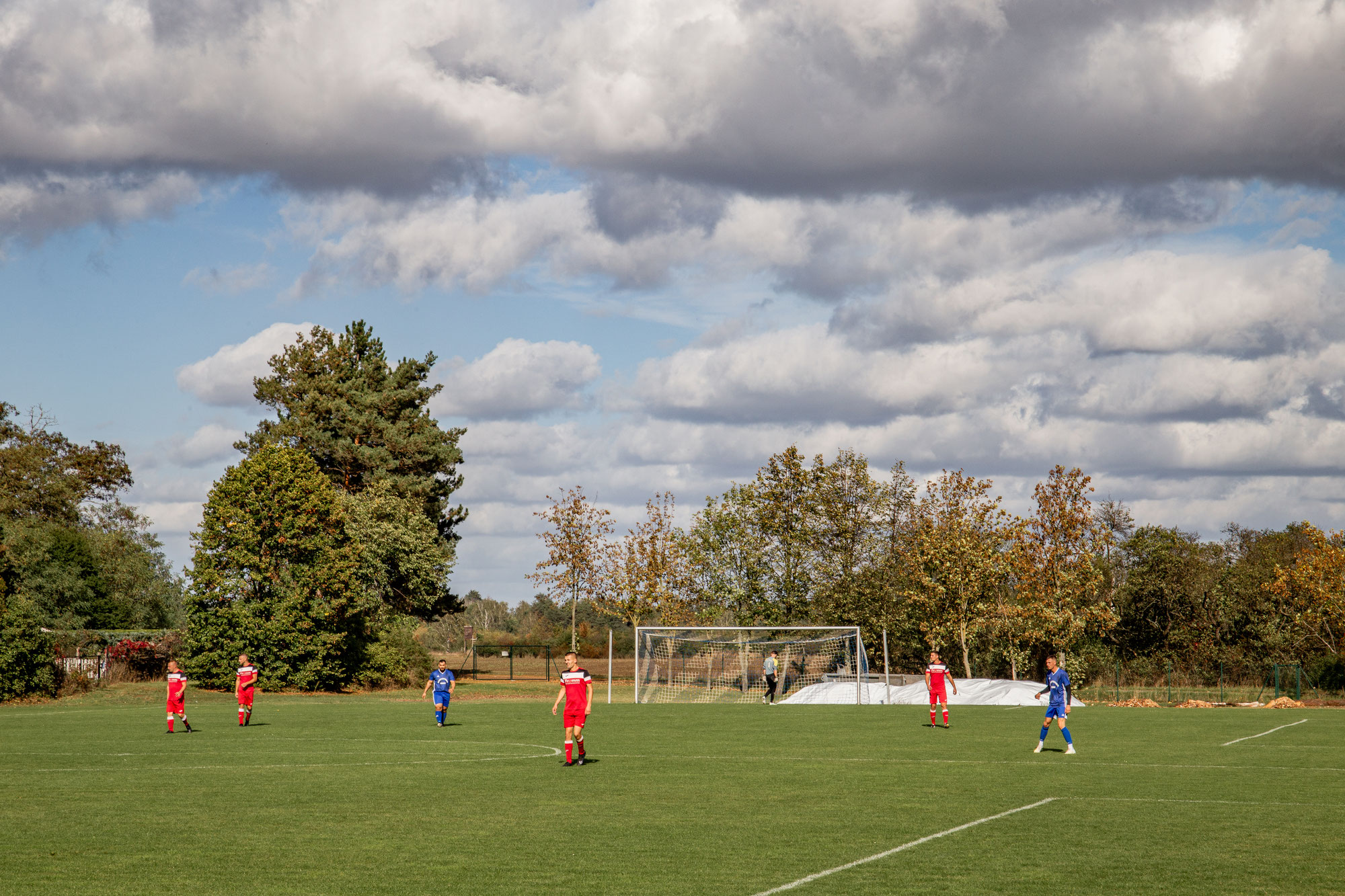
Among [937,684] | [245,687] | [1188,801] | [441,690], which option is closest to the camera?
[1188,801]

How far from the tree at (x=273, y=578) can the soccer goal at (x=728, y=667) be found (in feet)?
43.2

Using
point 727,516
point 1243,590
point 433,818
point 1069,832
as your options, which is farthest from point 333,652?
point 1243,590

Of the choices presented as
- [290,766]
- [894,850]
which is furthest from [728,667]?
[894,850]

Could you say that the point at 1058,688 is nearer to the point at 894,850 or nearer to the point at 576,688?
the point at 576,688

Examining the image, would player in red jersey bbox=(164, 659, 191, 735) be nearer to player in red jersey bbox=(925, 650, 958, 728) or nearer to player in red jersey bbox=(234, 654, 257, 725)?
player in red jersey bbox=(234, 654, 257, 725)

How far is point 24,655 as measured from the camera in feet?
145

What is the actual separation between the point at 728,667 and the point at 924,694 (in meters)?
8.39

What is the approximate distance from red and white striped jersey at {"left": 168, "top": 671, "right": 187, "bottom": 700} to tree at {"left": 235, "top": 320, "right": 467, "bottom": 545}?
3606 centimetres

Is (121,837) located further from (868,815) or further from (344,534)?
(344,534)

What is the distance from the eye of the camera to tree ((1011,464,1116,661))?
52969 millimetres

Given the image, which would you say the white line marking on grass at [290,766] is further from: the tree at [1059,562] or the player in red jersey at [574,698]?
the tree at [1059,562]

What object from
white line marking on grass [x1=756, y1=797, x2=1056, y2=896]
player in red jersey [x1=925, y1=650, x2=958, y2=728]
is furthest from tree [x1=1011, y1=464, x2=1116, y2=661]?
white line marking on grass [x1=756, y1=797, x2=1056, y2=896]

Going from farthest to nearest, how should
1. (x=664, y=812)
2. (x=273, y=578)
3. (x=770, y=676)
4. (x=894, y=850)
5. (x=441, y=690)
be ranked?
(x=273, y=578), (x=770, y=676), (x=441, y=690), (x=664, y=812), (x=894, y=850)

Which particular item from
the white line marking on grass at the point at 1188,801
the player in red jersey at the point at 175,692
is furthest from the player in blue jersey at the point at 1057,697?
the player in red jersey at the point at 175,692
